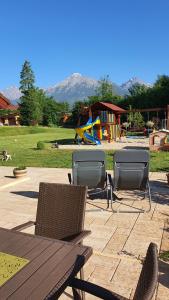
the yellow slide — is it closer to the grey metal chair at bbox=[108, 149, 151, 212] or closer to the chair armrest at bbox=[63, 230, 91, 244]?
the grey metal chair at bbox=[108, 149, 151, 212]

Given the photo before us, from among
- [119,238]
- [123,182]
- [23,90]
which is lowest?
[119,238]

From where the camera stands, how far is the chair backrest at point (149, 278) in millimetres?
1455

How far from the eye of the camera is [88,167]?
6520 mm

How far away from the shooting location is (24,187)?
866cm

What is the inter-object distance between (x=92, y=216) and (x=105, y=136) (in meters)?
18.9

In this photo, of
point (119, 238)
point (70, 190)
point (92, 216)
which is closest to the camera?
point (70, 190)

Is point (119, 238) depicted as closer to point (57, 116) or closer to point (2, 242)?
point (2, 242)

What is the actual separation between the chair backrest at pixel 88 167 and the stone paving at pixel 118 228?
60cm

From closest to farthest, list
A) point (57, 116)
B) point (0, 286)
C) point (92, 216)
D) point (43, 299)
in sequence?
point (43, 299)
point (0, 286)
point (92, 216)
point (57, 116)

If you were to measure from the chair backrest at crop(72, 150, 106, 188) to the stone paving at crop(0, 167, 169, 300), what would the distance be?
0.60m

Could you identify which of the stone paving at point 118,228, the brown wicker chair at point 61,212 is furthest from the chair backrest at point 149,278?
the stone paving at point 118,228

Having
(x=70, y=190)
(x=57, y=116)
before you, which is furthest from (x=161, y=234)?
(x=57, y=116)

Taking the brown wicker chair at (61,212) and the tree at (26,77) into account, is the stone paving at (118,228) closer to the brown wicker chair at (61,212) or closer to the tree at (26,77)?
the brown wicker chair at (61,212)

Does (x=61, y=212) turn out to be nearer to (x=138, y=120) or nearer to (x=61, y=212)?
(x=61, y=212)
